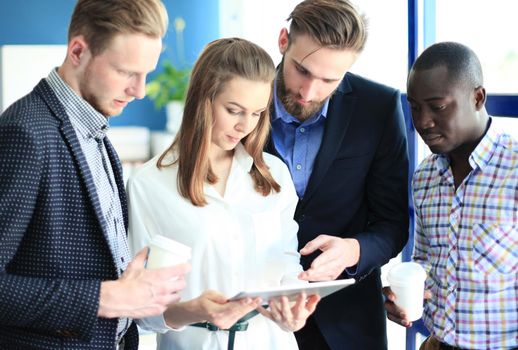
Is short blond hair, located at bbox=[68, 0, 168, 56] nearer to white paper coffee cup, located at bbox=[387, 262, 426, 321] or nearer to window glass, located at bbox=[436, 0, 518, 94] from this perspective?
white paper coffee cup, located at bbox=[387, 262, 426, 321]

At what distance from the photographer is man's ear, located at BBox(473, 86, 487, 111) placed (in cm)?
197

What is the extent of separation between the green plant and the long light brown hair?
14.1 feet

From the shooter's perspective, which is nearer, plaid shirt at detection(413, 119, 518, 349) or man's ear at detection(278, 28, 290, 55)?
plaid shirt at detection(413, 119, 518, 349)

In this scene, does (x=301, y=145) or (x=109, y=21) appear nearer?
(x=109, y=21)

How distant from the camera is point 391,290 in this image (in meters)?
1.99

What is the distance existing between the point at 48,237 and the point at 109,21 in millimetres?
459

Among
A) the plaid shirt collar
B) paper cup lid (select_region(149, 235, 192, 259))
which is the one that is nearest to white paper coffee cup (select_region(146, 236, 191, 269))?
paper cup lid (select_region(149, 235, 192, 259))

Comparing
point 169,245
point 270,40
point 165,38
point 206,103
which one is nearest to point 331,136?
point 206,103

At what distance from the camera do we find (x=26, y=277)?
4.94 feet

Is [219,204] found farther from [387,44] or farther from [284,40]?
[387,44]

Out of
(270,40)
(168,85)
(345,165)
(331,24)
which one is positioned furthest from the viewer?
(168,85)

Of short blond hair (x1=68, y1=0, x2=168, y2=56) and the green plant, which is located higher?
short blond hair (x1=68, y1=0, x2=168, y2=56)

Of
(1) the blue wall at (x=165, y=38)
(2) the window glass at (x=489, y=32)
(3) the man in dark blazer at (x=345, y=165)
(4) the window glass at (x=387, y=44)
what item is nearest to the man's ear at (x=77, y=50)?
(3) the man in dark blazer at (x=345, y=165)

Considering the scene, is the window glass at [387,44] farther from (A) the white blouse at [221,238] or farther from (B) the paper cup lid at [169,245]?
(B) the paper cup lid at [169,245]
